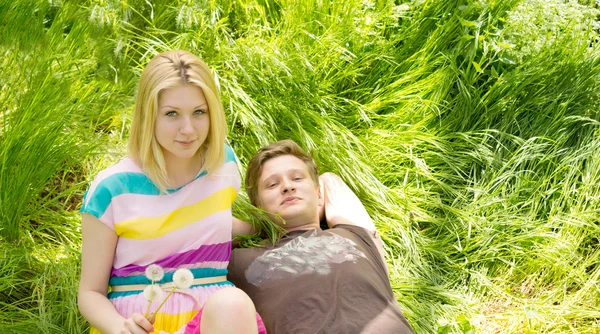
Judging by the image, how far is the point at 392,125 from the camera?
3.22 metres

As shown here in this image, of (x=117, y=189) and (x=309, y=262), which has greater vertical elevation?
(x=117, y=189)

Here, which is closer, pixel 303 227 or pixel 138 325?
pixel 138 325

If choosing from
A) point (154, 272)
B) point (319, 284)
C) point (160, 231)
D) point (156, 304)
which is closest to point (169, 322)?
point (156, 304)

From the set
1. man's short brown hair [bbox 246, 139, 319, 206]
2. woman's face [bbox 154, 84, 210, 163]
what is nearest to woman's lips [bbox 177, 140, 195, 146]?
woman's face [bbox 154, 84, 210, 163]

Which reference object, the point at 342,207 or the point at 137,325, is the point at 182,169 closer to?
the point at 137,325

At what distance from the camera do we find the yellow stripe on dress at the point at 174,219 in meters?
2.04

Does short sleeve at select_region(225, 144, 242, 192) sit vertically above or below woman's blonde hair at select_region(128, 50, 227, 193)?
below

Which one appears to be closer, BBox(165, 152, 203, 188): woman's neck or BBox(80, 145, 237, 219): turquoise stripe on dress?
BBox(80, 145, 237, 219): turquoise stripe on dress

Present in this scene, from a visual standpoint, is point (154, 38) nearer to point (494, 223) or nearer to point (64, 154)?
point (64, 154)

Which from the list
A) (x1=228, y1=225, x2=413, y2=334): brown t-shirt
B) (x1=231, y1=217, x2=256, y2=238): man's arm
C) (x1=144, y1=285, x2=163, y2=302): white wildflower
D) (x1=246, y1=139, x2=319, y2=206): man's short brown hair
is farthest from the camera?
(x1=246, y1=139, x2=319, y2=206): man's short brown hair

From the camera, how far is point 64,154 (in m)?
2.57

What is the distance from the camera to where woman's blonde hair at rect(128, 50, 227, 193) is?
79.6 inches

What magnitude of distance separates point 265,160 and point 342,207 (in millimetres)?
382

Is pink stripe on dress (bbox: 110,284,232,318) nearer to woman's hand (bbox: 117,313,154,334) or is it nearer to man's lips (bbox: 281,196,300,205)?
woman's hand (bbox: 117,313,154,334)
